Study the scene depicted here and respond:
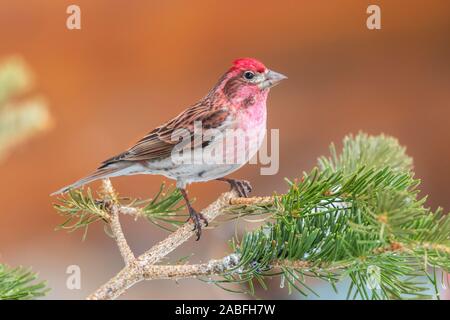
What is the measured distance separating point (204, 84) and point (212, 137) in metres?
1.47

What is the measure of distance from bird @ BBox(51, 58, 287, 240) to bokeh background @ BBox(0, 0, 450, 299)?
1.10 m

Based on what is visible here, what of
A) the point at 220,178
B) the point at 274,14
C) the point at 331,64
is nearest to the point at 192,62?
the point at 274,14

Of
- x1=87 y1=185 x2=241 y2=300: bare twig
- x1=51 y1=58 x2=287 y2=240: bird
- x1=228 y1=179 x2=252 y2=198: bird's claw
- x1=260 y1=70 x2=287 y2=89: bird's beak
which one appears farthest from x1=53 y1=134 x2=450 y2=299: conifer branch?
x1=260 y1=70 x2=287 y2=89: bird's beak

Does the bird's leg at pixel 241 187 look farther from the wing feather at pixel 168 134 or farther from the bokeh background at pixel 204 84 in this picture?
the bokeh background at pixel 204 84

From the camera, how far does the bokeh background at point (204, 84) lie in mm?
2541

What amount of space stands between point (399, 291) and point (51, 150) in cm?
206

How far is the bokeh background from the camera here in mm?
2541

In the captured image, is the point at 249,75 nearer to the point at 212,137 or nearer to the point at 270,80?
the point at 270,80

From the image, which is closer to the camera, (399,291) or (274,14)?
(399,291)

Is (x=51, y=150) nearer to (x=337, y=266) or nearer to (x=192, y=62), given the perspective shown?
(x=192, y=62)

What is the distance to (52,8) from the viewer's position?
2.59 metres

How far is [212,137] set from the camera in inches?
50.1

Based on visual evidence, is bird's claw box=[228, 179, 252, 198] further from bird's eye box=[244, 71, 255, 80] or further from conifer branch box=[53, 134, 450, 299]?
bird's eye box=[244, 71, 255, 80]
